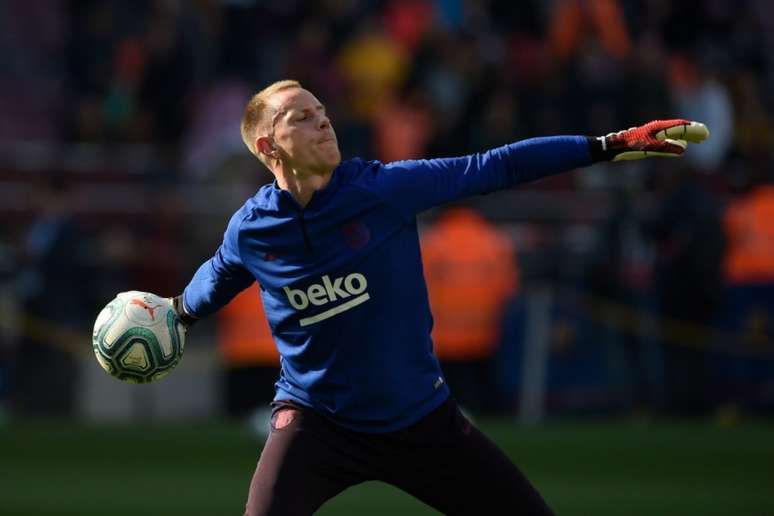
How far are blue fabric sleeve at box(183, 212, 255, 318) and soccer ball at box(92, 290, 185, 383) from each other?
0.12 m

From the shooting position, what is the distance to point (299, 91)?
6.49 meters

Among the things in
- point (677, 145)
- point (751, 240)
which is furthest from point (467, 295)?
point (677, 145)

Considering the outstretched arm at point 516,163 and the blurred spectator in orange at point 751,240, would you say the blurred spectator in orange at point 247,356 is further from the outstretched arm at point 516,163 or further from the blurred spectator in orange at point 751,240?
the outstretched arm at point 516,163

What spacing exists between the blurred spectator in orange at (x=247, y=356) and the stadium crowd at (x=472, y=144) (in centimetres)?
71

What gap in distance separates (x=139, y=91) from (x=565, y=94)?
4782 mm

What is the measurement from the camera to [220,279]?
21.5ft

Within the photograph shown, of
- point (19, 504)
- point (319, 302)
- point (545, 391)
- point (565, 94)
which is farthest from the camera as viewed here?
point (565, 94)

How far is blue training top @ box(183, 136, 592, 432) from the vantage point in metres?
6.18

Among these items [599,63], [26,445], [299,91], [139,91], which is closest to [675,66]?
[599,63]

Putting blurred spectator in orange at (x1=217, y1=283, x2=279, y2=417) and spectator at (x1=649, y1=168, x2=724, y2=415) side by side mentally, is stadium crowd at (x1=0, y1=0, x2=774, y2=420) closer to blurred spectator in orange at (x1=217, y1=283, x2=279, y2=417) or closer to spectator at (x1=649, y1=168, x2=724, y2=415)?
spectator at (x1=649, y1=168, x2=724, y2=415)

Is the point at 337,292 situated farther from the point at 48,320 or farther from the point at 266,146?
the point at 48,320

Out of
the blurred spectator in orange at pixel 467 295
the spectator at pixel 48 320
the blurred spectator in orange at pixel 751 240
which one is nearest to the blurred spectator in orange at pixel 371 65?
the blurred spectator in orange at pixel 467 295

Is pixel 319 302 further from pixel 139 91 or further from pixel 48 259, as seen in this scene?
pixel 139 91

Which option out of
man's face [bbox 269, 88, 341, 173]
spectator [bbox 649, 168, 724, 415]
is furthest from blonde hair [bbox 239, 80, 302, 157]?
spectator [bbox 649, 168, 724, 415]
